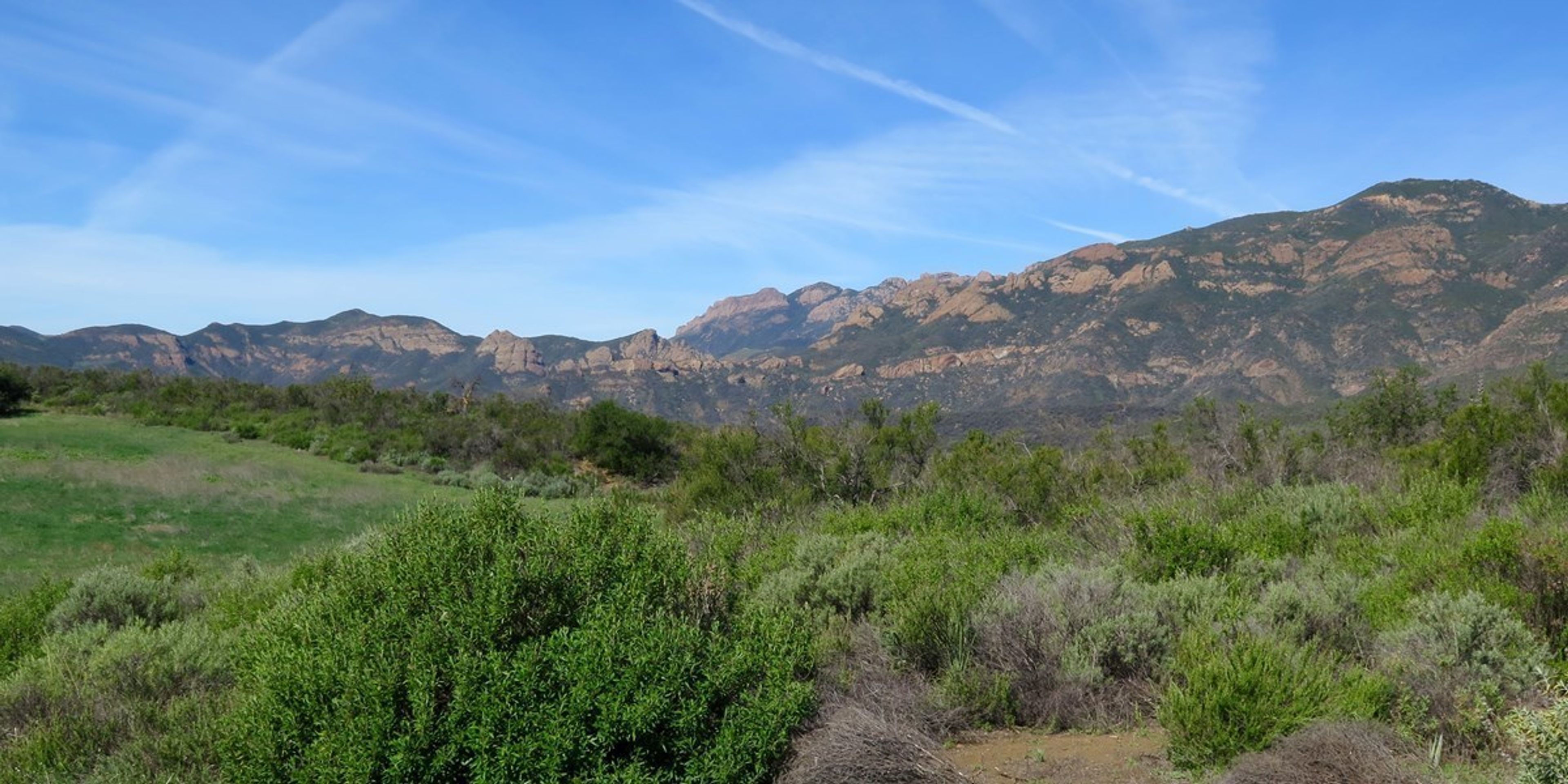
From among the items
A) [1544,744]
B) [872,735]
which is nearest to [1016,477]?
[872,735]

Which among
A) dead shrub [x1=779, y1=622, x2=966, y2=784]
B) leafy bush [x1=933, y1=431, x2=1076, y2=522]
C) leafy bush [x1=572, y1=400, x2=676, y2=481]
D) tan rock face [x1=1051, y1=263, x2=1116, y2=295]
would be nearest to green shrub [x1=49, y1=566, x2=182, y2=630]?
dead shrub [x1=779, y1=622, x2=966, y2=784]

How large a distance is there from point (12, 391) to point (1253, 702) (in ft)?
173

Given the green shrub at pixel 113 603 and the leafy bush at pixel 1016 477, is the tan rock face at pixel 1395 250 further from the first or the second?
the green shrub at pixel 113 603

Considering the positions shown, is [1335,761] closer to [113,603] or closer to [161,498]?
[113,603]

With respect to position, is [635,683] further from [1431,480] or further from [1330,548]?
[1431,480]

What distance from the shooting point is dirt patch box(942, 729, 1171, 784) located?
478cm

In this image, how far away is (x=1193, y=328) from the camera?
113938 millimetres

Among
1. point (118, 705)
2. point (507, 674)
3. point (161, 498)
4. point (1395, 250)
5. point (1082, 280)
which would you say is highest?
point (1395, 250)

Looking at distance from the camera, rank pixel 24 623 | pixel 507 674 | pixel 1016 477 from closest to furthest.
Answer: pixel 507 674, pixel 24 623, pixel 1016 477

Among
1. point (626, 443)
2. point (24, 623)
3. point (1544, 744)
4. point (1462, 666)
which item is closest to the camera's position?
point (1544, 744)

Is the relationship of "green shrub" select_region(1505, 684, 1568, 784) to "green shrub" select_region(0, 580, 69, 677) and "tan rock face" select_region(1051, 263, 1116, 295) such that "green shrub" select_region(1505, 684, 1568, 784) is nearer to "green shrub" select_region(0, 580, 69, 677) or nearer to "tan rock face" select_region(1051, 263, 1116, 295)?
"green shrub" select_region(0, 580, 69, 677)

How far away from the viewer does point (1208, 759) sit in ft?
15.0

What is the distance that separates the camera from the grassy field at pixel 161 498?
17.8 m

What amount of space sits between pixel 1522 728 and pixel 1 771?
748 cm
